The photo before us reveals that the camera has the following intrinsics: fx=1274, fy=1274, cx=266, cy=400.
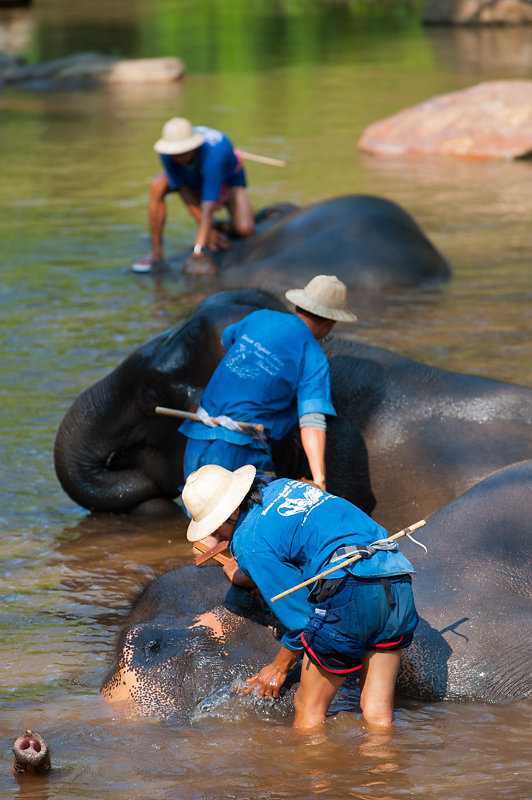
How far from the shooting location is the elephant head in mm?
5652

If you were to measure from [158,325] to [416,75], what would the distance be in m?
14.1

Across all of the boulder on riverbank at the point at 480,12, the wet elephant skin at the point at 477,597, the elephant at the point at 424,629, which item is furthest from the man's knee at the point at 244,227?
the boulder on riverbank at the point at 480,12

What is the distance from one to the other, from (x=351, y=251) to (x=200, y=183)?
147cm

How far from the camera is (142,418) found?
5879 millimetres

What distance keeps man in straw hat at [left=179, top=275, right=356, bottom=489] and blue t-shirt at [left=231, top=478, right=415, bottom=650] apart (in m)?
1.08

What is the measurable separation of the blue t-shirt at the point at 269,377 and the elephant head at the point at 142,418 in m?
0.38

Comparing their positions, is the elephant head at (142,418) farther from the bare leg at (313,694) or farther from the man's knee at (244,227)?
the man's knee at (244,227)

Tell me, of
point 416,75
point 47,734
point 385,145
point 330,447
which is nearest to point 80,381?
point 330,447

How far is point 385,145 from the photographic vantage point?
15008 millimetres

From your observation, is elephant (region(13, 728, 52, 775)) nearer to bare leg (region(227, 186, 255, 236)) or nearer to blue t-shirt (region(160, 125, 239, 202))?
blue t-shirt (region(160, 125, 239, 202))

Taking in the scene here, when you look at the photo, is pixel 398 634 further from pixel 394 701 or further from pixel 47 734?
pixel 47 734

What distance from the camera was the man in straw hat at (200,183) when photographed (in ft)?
31.1

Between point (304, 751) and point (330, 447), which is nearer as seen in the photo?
point (304, 751)

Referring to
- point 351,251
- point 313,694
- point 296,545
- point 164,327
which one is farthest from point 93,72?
point 313,694
